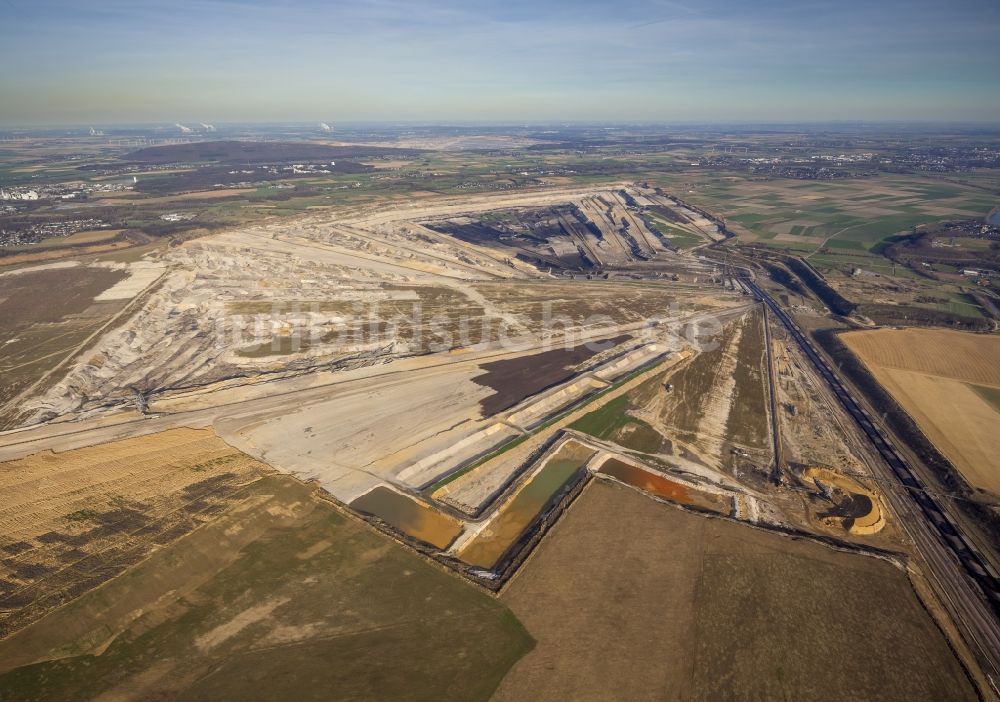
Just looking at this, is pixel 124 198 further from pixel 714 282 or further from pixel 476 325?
pixel 714 282

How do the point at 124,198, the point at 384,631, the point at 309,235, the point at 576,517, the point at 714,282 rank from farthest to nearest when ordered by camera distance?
the point at 124,198, the point at 309,235, the point at 714,282, the point at 576,517, the point at 384,631

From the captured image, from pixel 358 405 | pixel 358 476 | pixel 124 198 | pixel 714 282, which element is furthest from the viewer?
pixel 124 198

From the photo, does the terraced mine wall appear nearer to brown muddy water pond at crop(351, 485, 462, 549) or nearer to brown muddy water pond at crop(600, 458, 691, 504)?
brown muddy water pond at crop(600, 458, 691, 504)

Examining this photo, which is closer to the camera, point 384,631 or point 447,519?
point 384,631

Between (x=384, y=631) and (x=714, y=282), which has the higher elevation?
(x=714, y=282)

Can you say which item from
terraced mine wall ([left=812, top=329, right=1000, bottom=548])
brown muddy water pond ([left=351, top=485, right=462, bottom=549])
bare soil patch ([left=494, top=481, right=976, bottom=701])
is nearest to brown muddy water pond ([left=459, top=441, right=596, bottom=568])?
brown muddy water pond ([left=351, top=485, right=462, bottom=549])

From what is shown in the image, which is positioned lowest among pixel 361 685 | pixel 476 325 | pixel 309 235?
pixel 361 685

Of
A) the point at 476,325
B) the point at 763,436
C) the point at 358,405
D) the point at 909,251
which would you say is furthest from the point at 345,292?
the point at 909,251
